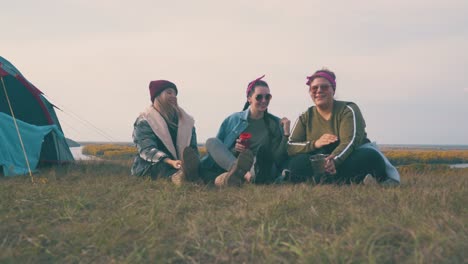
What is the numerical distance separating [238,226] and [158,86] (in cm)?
326

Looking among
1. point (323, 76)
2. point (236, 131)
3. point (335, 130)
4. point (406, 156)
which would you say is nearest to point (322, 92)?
point (323, 76)

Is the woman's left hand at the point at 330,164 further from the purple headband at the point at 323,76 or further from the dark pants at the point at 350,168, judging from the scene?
the purple headband at the point at 323,76

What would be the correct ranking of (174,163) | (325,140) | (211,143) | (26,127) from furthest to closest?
(26,127)
(211,143)
(174,163)
(325,140)

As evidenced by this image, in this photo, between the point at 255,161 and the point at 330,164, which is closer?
the point at 330,164

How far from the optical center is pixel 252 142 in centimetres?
559

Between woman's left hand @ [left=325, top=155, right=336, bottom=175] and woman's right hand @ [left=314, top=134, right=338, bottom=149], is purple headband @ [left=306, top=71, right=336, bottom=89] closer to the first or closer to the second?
woman's right hand @ [left=314, top=134, right=338, bottom=149]

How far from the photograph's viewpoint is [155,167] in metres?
5.46

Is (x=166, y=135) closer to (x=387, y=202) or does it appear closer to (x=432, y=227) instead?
(x=387, y=202)

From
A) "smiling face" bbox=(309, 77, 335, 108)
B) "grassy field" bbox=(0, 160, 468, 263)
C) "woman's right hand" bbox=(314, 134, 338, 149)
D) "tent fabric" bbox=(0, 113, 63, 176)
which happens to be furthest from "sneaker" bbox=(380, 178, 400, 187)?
"tent fabric" bbox=(0, 113, 63, 176)

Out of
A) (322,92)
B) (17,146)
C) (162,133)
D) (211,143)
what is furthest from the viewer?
(17,146)

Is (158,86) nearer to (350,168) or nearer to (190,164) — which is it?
(190,164)

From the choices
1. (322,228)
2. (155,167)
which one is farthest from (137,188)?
(322,228)

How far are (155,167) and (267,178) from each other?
1.57 meters

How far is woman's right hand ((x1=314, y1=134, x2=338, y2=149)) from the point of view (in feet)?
15.2
